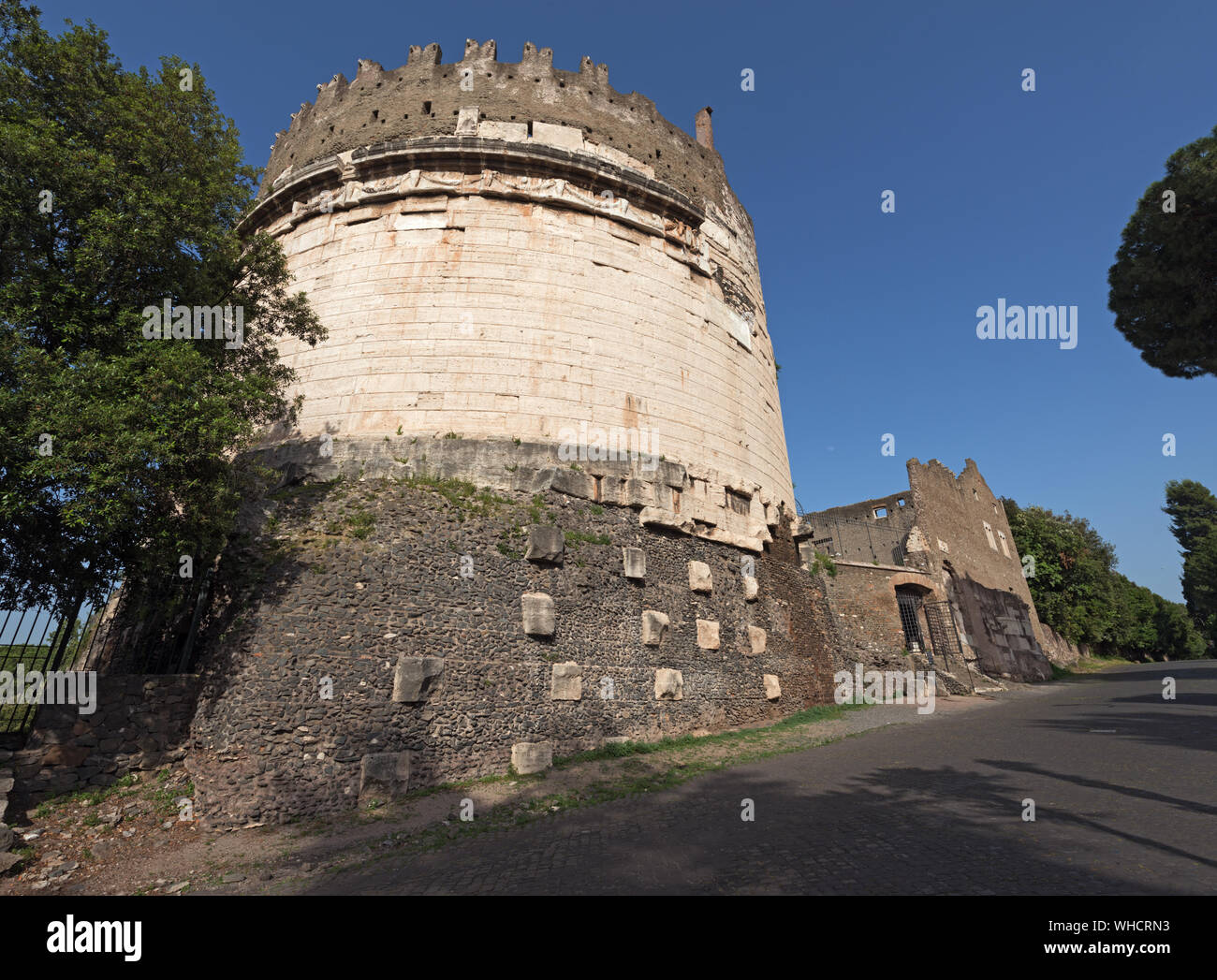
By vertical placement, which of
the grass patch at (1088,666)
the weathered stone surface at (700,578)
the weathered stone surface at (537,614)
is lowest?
the grass patch at (1088,666)

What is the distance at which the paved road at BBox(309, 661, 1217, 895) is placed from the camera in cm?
448

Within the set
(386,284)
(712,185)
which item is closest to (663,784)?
(386,284)

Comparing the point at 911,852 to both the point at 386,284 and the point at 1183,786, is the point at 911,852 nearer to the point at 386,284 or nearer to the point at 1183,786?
the point at 1183,786

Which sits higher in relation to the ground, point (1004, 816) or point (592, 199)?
point (592, 199)

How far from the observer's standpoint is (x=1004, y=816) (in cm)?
581

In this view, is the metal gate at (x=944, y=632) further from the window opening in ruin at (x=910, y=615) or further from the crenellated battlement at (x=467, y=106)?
the crenellated battlement at (x=467, y=106)

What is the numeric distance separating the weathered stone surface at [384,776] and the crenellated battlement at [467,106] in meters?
14.0

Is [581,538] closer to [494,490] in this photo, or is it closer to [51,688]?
[494,490]

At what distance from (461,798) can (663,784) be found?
289 cm

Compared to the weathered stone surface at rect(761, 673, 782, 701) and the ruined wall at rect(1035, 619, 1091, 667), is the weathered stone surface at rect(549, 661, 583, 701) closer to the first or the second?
the weathered stone surface at rect(761, 673, 782, 701)

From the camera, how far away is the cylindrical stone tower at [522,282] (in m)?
12.2

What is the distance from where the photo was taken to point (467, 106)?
14.9m

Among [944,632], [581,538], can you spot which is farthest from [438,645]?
[944,632]

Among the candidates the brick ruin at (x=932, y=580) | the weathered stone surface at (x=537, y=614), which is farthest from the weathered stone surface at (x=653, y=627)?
the brick ruin at (x=932, y=580)
